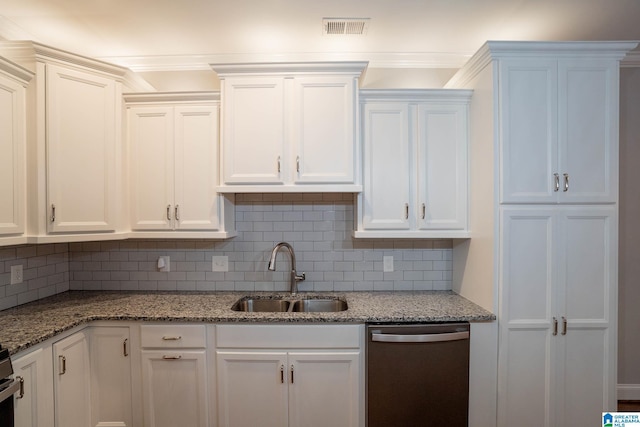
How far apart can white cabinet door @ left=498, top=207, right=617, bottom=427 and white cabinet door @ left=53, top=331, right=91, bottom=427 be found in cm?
246

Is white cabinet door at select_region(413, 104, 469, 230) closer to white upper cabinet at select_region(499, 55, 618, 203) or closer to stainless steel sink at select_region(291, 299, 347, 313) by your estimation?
white upper cabinet at select_region(499, 55, 618, 203)

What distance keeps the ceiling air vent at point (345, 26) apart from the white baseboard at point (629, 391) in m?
3.39

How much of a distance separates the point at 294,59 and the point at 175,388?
96.6 inches

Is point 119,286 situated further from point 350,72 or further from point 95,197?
point 350,72

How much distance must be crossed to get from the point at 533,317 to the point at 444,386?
658mm

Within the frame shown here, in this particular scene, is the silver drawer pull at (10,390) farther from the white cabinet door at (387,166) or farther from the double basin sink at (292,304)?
the white cabinet door at (387,166)

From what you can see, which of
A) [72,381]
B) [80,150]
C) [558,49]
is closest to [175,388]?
[72,381]

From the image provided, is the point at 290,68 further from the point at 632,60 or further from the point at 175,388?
the point at 632,60

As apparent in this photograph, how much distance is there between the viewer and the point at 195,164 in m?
2.27

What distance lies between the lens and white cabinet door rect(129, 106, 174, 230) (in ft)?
7.45

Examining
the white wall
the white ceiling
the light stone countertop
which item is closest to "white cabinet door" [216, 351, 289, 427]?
the light stone countertop

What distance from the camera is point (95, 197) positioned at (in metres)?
2.10

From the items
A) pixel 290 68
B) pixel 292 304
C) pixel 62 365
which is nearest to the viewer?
pixel 62 365

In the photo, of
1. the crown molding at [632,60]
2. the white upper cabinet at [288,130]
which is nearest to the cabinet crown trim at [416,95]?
the white upper cabinet at [288,130]
